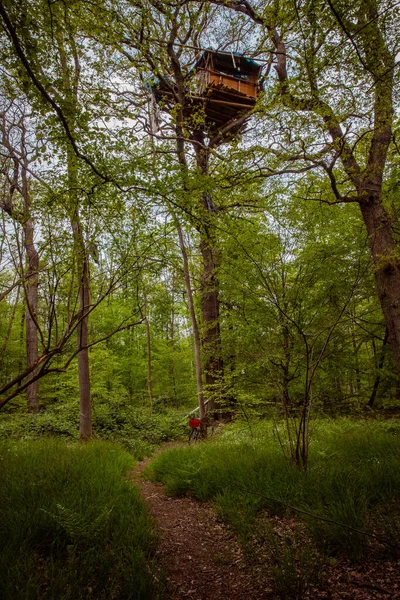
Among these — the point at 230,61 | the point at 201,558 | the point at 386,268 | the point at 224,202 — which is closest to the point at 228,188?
the point at 224,202

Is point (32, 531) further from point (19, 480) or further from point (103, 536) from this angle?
point (19, 480)

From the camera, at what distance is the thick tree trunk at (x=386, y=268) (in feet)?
17.6

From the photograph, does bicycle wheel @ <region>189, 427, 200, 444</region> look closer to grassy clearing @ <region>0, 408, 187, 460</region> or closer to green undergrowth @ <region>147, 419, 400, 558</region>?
grassy clearing @ <region>0, 408, 187, 460</region>

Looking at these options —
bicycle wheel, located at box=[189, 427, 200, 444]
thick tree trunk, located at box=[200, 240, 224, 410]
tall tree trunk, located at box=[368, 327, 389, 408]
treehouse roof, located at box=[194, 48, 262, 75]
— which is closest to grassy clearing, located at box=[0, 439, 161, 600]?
bicycle wheel, located at box=[189, 427, 200, 444]

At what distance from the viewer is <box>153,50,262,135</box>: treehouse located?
8391mm

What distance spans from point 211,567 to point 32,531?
5.04ft

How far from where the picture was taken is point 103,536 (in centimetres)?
258

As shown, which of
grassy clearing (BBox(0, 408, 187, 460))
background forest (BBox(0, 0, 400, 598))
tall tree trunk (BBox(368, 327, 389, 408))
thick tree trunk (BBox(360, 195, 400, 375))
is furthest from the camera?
grassy clearing (BBox(0, 408, 187, 460))

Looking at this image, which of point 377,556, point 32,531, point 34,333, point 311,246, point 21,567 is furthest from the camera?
point 34,333

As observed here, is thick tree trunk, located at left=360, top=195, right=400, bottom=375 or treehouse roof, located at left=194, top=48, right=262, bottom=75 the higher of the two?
treehouse roof, located at left=194, top=48, right=262, bottom=75

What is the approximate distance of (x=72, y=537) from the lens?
8.18 feet

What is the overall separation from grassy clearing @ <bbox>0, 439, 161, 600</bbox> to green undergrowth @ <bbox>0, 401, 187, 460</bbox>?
4183mm

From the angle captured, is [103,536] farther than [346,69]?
No

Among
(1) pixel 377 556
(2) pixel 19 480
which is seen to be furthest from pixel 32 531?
(1) pixel 377 556
